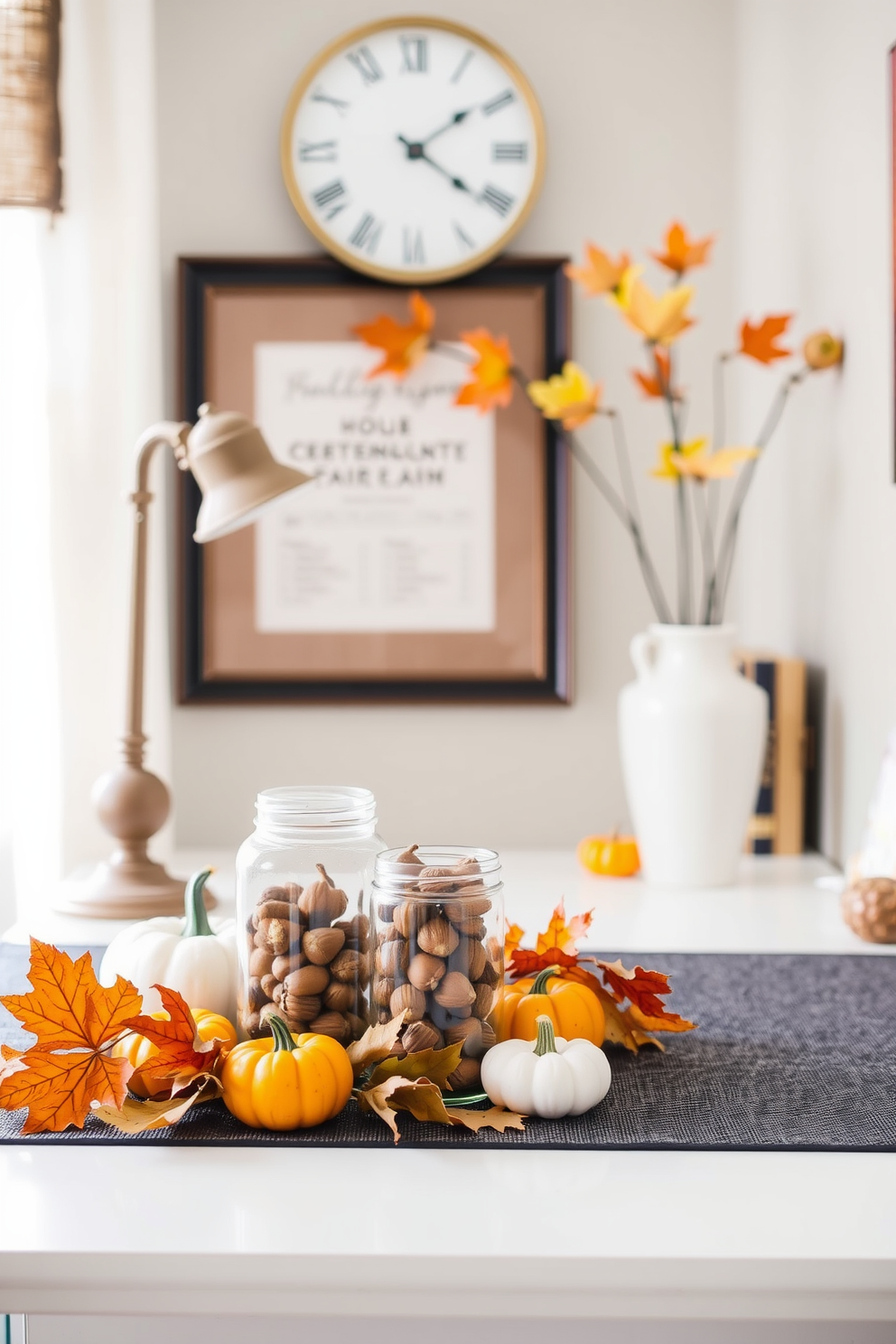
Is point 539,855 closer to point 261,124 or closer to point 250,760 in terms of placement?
point 250,760

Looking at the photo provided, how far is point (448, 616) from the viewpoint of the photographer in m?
1.89

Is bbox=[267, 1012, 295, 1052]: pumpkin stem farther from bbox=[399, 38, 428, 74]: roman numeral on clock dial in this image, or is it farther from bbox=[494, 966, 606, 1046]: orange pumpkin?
bbox=[399, 38, 428, 74]: roman numeral on clock dial

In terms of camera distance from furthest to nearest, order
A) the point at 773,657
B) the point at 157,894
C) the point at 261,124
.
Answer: the point at 261,124
the point at 773,657
the point at 157,894

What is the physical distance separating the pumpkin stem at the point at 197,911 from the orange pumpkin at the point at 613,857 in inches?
31.6

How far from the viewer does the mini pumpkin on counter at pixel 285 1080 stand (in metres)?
0.79

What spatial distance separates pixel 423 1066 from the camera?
0.81m

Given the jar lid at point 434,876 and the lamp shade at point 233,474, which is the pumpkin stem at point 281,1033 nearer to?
the jar lid at point 434,876

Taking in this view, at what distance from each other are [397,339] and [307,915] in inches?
46.3

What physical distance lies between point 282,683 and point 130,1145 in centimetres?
115

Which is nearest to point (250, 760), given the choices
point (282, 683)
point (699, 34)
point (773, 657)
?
point (282, 683)

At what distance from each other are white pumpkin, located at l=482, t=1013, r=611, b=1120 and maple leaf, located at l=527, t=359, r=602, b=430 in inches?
40.6

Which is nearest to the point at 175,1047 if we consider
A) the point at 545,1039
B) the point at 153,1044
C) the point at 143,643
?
the point at 153,1044

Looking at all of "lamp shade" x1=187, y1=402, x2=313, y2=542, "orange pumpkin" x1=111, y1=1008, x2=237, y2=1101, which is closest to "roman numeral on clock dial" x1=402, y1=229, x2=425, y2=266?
"lamp shade" x1=187, y1=402, x2=313, y2=542

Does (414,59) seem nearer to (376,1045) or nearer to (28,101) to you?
(28,101)
